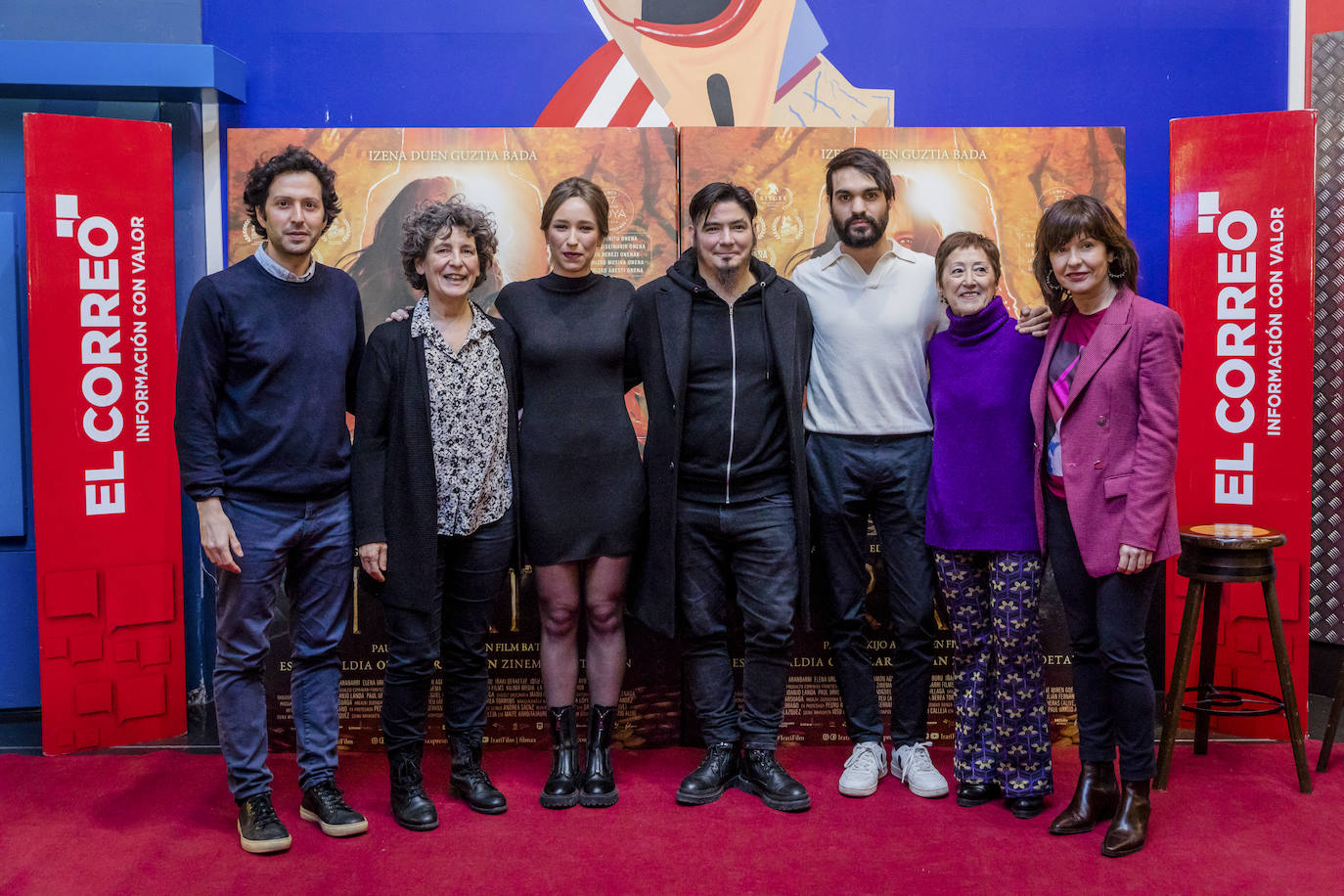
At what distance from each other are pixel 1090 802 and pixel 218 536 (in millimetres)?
2578

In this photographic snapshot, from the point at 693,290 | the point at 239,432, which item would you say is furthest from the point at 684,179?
the point at 239,432

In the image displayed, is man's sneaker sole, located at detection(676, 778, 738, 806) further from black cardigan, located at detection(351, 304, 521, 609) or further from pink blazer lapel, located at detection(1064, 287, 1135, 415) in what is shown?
pink blazer lapel, located at detection(1064, 287, 1135, 415)

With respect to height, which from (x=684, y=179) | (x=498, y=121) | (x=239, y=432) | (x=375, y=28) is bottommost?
(x=239, y=432)

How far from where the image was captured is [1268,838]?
278 centimetres

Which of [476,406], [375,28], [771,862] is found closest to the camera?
[771,862]

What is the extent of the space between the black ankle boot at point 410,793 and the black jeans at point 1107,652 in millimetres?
1936

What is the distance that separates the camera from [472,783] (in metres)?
3.02

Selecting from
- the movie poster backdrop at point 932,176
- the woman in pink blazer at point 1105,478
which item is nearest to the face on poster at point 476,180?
the movie poster backdrop at point 932,176

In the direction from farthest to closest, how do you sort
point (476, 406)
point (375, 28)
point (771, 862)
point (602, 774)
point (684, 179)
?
point (375, 28) < point (684, 179) < point (602, 774) < point (476, 406) < point (771, 862)

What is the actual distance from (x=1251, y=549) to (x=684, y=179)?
227 centimetres

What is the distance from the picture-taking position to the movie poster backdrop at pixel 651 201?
3.52 meters

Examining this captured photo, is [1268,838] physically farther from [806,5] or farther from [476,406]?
[806,5]

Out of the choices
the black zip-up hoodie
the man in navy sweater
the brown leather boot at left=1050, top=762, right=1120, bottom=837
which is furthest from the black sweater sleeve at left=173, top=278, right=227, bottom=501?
the brown leather boot at left=1050, top=762, right=1120, bottom=837

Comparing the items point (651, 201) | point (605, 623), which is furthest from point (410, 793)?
point (651, 201)
